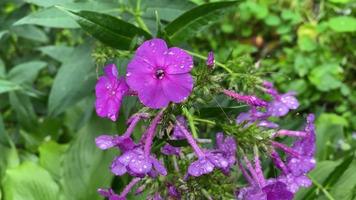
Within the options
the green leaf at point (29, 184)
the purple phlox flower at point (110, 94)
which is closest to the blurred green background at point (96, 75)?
the green leaf at point (29, 184)

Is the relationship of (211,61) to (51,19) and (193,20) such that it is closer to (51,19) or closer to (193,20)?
(193,20)

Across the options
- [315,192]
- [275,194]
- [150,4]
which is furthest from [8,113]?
[275,194]

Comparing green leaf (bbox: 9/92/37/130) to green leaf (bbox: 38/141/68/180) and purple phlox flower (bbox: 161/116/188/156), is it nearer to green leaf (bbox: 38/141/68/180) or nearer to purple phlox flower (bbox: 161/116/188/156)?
green leaf (bbox: 38/141/68/180)

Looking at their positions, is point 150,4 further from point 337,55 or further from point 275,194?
point 337,55

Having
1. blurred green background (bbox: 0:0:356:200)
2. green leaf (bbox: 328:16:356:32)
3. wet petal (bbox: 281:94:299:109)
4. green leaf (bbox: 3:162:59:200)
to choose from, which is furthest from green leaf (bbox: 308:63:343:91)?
green leaf (bbox: 3:162:59:200)

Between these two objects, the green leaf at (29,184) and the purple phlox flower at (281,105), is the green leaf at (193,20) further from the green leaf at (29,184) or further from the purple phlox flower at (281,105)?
the green leaf at (29,184)
